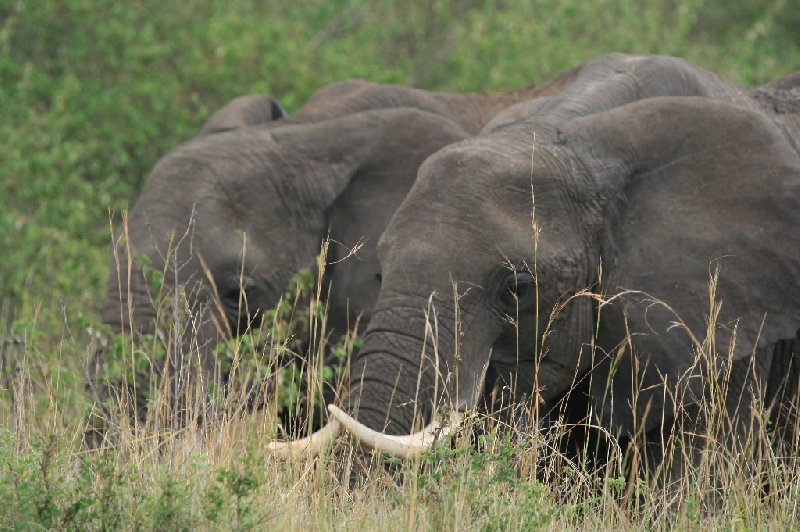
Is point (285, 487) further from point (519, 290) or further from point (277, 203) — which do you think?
point (277, 203)

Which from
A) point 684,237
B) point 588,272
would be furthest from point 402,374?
point 684,237

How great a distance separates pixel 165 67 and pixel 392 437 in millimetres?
8669

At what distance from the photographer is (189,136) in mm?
12773

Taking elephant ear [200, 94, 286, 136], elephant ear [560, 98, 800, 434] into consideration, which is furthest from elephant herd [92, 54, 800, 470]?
elephant ear [200, 94, 286, 136]

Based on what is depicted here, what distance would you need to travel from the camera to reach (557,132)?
6.84 meters

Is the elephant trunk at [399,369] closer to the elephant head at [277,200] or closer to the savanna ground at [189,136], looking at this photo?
the savanna ground at [189,136]

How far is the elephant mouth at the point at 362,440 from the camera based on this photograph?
555 centimetres

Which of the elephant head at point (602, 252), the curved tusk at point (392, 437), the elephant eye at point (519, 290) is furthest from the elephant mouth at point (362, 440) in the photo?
the elephant eye at point (519, 290)

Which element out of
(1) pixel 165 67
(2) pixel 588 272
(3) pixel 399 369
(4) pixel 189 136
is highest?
(2) pixel 588 272

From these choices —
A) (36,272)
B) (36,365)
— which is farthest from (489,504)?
(36,272)

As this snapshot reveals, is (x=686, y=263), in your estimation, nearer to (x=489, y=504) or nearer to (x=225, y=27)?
(x=489, y=504)

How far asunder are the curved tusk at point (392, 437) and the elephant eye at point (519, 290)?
0.76 metres

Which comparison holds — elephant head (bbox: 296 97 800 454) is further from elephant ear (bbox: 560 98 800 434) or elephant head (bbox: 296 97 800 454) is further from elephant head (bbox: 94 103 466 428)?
elephant head (bbox: 94 103 466 428)

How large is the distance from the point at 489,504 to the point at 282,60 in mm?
8786
